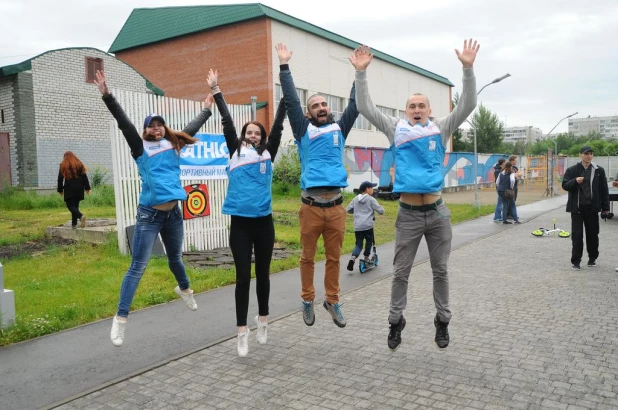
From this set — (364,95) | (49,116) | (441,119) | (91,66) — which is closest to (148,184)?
(364,95)

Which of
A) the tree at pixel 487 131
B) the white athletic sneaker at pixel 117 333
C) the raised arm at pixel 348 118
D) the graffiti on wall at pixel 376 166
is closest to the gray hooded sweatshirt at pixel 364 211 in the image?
the raised arm at pixel 348 118

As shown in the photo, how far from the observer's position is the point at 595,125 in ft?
620

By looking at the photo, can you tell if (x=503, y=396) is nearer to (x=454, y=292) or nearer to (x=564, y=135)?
(x=454, y=292)

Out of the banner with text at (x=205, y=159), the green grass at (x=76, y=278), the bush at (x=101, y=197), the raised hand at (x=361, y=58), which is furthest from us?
the bush at (x=101, y=197)

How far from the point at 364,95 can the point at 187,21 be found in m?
33.4

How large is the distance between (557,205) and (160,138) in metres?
23.3

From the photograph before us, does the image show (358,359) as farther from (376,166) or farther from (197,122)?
(376,166)

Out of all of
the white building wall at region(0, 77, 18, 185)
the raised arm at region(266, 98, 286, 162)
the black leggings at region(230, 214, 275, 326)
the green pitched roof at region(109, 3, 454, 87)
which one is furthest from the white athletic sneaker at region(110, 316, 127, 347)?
the green pitched roof at region(109, 3, 454, 87)

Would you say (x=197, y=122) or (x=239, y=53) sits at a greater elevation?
(x=239, y=53)

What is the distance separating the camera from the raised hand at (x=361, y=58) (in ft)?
16.0

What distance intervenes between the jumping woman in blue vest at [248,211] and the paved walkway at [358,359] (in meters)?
0.50

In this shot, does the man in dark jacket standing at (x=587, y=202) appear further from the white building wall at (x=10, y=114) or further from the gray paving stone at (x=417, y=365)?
the white building wall at (x=10, y=114)

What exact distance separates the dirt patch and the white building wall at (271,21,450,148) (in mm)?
16870

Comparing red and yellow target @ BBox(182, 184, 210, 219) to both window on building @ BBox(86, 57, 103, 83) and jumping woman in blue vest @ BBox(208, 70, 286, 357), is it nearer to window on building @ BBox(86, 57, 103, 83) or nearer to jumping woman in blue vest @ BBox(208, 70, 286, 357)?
jumping woman in blue vest @ BBox(208, 70, 286, 357)
